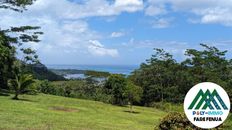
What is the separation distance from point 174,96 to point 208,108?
55.2 meters

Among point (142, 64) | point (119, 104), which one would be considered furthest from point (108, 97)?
point (142, 64)

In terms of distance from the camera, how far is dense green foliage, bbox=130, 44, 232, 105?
60.3 metres

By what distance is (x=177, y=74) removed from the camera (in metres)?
61.7

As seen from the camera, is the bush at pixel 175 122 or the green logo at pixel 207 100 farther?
the bush at pixel 175 122

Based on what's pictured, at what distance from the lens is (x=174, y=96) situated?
60219 mm

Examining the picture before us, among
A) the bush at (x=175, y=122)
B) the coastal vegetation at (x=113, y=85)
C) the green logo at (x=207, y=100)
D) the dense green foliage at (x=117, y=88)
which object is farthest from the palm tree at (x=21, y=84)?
the green logo at (x=207, y=100)

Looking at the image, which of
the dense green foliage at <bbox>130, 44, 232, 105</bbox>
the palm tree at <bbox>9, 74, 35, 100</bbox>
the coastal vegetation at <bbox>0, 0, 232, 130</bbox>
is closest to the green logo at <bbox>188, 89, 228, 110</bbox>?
the coastal vegetation at <bbox>0, 0, 232, 130</bbox>

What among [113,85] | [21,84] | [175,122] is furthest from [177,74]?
[175,122]

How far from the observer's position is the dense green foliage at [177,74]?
60.3 metres

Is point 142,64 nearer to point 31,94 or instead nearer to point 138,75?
point 138,75

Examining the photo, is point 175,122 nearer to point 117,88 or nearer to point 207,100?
point 207,100

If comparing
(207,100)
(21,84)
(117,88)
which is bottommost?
(117,88)

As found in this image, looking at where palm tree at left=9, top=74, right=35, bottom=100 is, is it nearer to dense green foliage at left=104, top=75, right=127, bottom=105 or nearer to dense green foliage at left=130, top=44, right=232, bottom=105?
dense green foliage at left=104, top=75, right=127, bottom=105

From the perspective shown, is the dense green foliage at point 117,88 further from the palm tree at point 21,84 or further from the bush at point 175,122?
the bush at point 175,122
